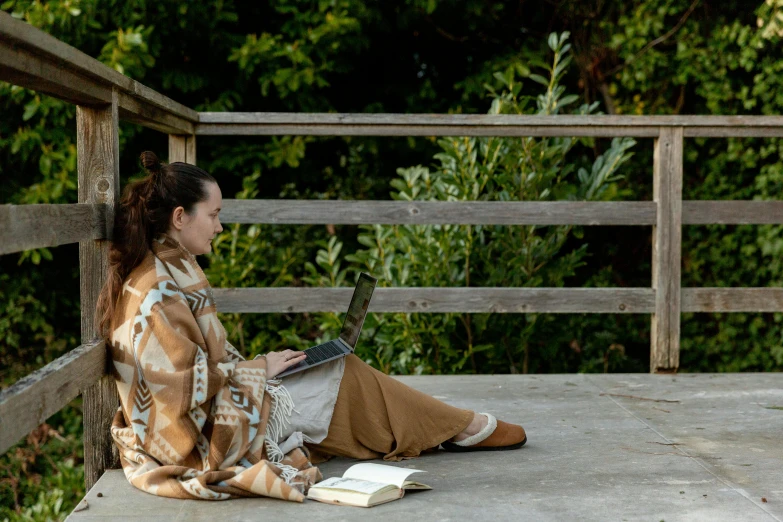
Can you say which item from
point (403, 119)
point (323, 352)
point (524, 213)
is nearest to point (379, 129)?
point (403, 119)

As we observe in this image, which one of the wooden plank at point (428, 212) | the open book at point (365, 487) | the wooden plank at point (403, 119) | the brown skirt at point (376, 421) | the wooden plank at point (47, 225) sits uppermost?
the wooden plank at point (403, 119)

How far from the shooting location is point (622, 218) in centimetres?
438

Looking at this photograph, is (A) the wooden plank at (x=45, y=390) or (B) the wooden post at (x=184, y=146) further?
(B) the wooden post at (x=184, y=146)

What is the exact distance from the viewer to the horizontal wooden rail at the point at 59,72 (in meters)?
1.98

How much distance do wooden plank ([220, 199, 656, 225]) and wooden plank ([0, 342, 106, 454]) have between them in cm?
176

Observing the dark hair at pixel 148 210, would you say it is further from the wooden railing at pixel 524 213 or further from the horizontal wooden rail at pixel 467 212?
the horizontal wooden rail at pixel 467 212

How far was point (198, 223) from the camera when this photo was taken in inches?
101

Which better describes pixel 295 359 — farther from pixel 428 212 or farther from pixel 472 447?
pixel 428 212

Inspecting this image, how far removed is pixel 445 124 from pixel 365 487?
2.24 m

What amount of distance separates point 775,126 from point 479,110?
10.1 feet

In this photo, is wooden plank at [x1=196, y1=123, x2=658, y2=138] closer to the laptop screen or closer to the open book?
the laptop screen

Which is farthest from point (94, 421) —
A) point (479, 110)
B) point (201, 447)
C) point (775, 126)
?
point (479, 110)

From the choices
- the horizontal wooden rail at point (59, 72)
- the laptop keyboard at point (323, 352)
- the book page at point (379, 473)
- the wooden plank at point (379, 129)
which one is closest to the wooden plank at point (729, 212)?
the wooden plank at point (379, 129)

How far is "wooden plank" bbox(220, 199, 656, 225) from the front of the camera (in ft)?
14.1
